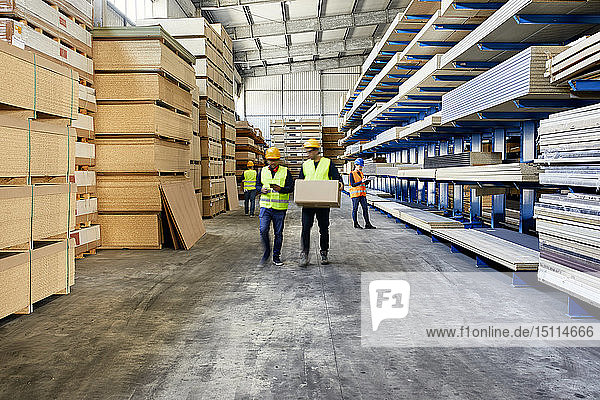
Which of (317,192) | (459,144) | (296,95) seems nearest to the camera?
(317,192)

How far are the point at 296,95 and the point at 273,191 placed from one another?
2560 cm

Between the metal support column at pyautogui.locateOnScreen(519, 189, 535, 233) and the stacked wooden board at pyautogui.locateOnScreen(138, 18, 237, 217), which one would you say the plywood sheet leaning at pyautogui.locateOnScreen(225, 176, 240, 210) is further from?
the metal support column at pyautogui.locateOnScreen(519, 189, 535, 233)

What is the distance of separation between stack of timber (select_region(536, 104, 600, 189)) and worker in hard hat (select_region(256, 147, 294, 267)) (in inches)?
126

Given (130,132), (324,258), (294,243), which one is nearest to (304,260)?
(324,258)

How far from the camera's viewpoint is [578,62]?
13.3 feet

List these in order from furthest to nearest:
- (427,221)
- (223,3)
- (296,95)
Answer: (296,95)
(223,3)
(427,221)

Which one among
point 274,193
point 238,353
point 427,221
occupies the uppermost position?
point 274,193

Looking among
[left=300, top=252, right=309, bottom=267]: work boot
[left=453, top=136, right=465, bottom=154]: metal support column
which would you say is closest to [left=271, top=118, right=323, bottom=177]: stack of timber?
[left=453, top=136, right=465, bottom=154]: metal support column

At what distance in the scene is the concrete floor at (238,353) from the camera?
2.95m

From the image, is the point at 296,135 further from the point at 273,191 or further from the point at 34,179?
the point at 34,179

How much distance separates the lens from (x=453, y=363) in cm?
333

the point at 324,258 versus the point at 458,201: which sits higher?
the point at 458,201

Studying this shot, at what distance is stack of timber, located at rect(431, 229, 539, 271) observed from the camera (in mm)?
5023

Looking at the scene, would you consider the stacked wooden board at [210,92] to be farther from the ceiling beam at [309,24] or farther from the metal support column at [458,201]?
the metal support column at [458,201]
